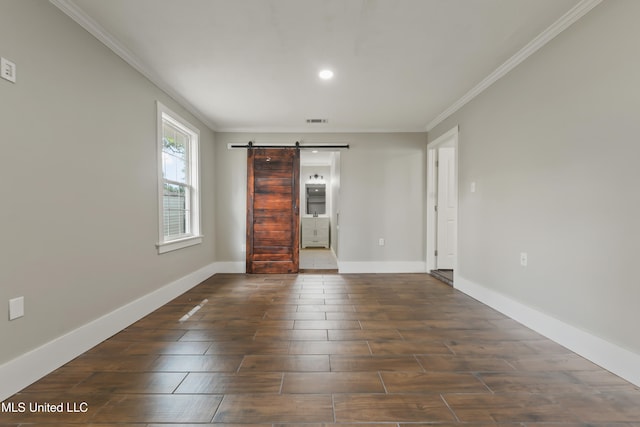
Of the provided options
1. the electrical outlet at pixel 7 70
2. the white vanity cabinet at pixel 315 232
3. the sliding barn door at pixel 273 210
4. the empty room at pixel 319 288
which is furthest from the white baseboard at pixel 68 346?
the white vanity cabinet at pixel 315 232

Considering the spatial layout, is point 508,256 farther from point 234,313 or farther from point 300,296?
point 234,313

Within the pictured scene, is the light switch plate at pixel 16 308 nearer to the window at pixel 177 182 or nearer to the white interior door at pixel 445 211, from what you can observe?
the window at pixel 177 182

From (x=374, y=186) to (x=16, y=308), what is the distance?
4.19 meters

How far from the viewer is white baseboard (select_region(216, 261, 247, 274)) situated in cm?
471

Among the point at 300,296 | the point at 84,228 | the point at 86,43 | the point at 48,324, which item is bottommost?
the point at 300,296

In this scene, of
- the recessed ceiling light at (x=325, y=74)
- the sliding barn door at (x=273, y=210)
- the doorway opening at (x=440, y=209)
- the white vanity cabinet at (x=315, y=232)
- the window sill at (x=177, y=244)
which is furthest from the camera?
the white vanity cabinet at (x=315, y=232)

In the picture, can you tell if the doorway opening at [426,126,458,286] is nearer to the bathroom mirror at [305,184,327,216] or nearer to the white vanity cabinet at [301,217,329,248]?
the white vanity cabinet at [301,217,329,248]

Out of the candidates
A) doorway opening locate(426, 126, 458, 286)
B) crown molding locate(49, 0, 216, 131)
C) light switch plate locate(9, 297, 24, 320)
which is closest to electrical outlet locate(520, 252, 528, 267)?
doorway opening locate(426, 126, 458, 286)

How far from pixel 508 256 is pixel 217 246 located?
4.10m

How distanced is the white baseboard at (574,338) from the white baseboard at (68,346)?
351 cm

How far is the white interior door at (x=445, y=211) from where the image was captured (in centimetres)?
461

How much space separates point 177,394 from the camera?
155cm

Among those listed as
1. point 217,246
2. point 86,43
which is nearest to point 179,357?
point 86,43

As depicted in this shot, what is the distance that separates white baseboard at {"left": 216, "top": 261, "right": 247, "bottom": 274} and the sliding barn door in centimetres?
14
